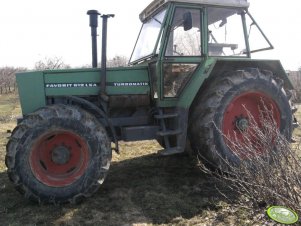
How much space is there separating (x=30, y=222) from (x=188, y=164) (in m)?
2.96

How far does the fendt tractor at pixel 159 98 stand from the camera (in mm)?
4406

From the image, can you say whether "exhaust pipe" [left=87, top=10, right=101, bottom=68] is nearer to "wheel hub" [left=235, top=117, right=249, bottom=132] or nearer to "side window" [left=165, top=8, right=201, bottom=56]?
"side window" [left=165, top=8, right=201, bottom=56]

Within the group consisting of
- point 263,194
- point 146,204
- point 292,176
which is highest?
point 292,176

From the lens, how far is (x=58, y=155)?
177 inches

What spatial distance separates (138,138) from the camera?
5.13 meters

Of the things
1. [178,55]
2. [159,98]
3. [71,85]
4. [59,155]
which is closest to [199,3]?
[178,55]

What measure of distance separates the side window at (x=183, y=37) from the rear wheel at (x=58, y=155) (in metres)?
1.63

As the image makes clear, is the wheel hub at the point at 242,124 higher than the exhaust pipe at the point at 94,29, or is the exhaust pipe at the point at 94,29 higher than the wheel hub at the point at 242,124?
the exhaust pipe at the point at 94,29

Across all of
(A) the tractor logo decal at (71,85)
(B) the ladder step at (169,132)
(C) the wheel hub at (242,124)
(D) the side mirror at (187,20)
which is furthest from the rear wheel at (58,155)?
(C) the wheel hub at (242,124)

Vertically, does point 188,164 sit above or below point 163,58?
below

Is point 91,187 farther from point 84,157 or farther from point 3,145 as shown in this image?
point 3,145

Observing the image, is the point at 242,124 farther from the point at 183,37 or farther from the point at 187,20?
the point at 187,20

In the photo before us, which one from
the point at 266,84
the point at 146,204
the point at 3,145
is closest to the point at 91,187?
the point at 146,204

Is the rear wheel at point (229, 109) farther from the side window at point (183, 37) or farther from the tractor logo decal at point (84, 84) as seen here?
the tractor logo decal at point (84, 84)
